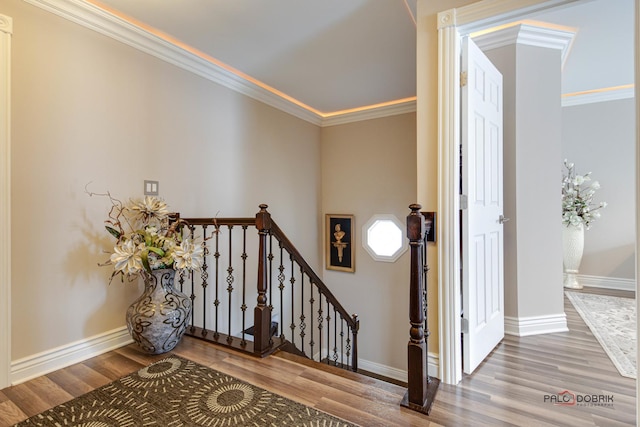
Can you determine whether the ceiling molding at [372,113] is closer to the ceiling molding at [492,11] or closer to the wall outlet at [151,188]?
the ceiling molding at [492,11]

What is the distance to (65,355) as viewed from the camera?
1950 millimetres

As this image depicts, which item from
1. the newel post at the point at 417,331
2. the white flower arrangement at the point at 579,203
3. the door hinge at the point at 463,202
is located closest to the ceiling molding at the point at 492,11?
the door hinge at the point at 463,202

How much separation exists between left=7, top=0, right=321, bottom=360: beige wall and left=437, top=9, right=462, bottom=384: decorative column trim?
2140 millimetres

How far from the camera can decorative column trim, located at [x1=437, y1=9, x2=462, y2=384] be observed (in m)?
1.74

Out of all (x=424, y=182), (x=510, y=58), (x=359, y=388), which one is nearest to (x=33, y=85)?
(x=424, y=182)

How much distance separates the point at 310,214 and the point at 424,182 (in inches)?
105

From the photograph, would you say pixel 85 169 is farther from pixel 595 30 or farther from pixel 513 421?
pixel 595 30

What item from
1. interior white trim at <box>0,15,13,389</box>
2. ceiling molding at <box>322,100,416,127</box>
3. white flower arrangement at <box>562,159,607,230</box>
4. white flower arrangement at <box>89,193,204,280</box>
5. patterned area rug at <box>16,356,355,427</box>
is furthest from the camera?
ceiling molding at <box>322,100,416,127</box>

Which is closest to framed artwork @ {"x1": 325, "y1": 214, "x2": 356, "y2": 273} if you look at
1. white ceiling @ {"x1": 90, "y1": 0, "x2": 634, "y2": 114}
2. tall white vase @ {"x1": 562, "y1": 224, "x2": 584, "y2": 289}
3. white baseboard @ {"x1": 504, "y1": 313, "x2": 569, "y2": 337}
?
white ceiling @ {"x1": 90, "y1": 0, "x2": 634, "y2": 114}

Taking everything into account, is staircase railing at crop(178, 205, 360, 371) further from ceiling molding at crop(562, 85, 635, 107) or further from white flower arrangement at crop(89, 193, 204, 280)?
ceiling molding at crop(562, 85, 635, 107)

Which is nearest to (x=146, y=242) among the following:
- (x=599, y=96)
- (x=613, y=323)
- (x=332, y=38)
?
(x=332, y=38)

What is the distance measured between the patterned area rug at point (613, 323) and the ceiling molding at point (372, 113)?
2.90 metres

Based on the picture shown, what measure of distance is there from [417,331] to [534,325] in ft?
5.14

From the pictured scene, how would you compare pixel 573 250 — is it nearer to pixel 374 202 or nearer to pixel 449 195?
pixel 374 202
